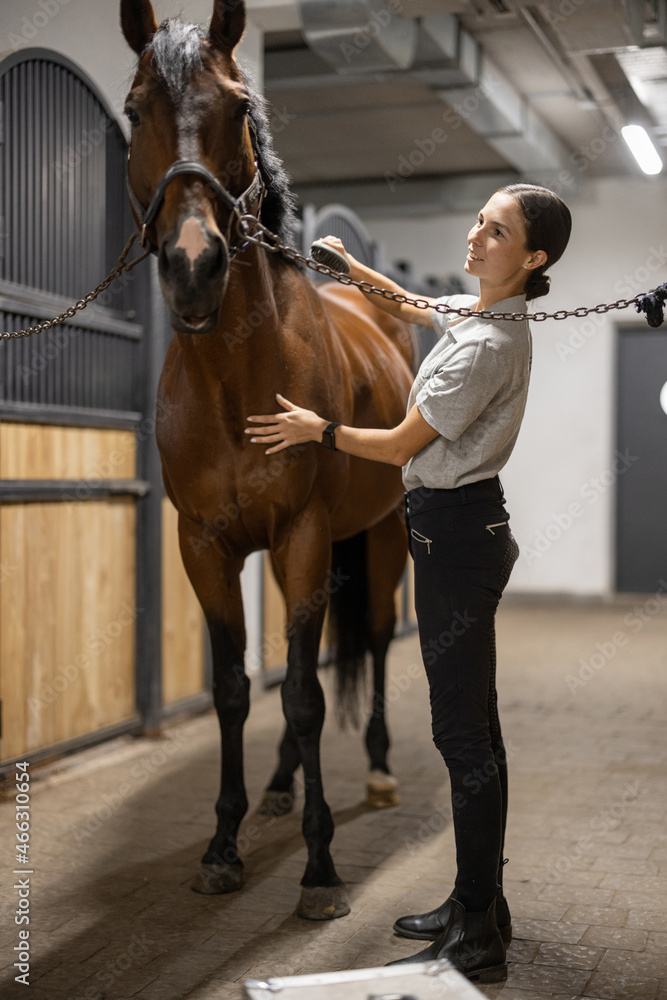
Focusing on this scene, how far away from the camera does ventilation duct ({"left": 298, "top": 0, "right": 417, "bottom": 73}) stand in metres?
4.07

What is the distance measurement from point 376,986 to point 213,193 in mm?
1352

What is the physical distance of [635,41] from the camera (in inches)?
189

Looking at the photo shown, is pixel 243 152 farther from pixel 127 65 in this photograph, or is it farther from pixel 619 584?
pixel 619 584

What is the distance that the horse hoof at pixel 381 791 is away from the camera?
10.1 feet

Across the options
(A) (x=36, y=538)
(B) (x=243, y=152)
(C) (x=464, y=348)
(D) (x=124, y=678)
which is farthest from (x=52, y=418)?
(C) (x=464, y=348)

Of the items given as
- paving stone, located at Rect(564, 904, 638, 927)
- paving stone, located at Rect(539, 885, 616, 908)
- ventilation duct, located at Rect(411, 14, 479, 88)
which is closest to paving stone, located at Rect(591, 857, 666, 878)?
paving stone, located at Rect(539, 885, 616, 908)

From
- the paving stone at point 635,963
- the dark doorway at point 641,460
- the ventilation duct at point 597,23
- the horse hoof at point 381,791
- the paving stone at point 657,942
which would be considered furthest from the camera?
the dark doorway at point 641,460

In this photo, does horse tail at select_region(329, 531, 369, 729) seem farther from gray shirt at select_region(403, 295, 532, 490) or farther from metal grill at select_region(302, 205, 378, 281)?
metal grill at select_region(302, 205, 378, 281)

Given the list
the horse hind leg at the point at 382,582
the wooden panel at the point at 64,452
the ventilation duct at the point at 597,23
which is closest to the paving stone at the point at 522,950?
the horse hind leg at the point at 382,582

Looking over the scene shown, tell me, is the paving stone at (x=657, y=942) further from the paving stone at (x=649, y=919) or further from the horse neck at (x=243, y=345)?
the horse neck at (x=243, y=345)

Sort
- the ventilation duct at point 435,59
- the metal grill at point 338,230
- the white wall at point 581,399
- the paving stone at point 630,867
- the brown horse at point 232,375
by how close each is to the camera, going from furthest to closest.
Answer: the white wall at point 581,399 → the metal grill at point 338,230 → the ventilation duct at point 435,59 → the paving stone at point 630,867 → the brown horse at point 232,375

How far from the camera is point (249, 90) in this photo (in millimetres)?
2094

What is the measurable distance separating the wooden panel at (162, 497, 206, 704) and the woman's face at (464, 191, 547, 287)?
90.5 inches

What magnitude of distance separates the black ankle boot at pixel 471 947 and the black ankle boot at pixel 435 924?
0.52 ft
